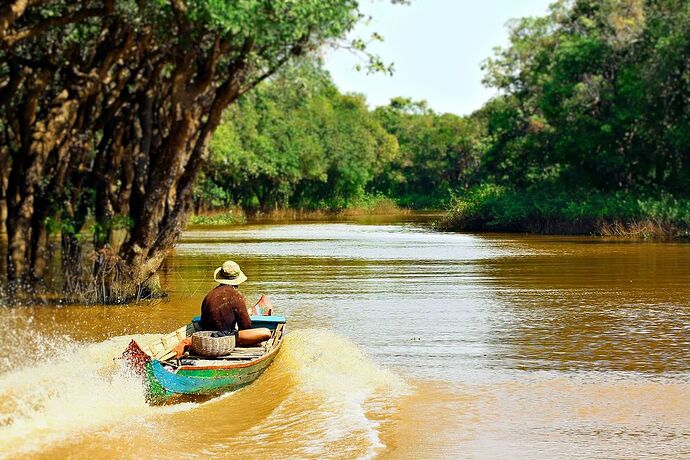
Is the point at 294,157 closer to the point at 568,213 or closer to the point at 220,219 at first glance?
the point at 220,219

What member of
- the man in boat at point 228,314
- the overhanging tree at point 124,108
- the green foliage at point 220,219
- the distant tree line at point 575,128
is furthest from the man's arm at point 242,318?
the green foliage at point 220,219

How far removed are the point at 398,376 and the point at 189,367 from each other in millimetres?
3151

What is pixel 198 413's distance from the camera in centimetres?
1086

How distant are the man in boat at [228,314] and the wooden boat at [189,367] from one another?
0.14 m

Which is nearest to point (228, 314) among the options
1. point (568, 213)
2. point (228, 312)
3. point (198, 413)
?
point (228, 312)

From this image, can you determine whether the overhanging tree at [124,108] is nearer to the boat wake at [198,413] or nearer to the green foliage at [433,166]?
the boat wake at [198,413]

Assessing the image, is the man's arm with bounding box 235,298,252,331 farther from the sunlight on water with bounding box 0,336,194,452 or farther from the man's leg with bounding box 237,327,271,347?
the sunlight on water with bounding box 0,336,194,452

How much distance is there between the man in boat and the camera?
12305 millimetres

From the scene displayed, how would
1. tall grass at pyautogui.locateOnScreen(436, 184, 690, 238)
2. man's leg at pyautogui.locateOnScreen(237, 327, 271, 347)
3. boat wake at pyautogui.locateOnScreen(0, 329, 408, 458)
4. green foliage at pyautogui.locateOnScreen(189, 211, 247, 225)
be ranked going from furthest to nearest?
green foliage at pyautogui.locateOnScreen(189, 211, 247, 225) → tall grass at pyautogui.locateOnScreen(436, 184, 690, 238) → man's leg at pyautogui.locateOnScreen(237, 327, 271, 347) → boat wake at pyautogui.locateOnScreen(0, 329, 408, 458)

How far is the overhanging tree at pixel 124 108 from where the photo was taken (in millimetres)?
17359

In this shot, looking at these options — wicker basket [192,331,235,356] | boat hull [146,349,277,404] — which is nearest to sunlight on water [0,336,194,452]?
boat hull [146,349,277,404]

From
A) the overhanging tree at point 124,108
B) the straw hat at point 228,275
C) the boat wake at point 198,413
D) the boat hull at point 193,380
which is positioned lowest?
the boat wake at point 198,413

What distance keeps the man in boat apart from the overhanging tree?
461cm

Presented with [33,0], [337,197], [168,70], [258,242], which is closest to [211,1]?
[33,0]
